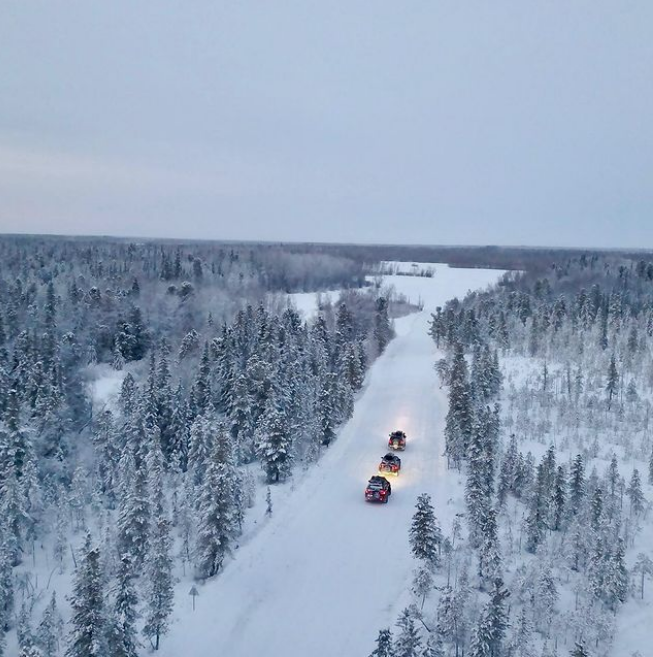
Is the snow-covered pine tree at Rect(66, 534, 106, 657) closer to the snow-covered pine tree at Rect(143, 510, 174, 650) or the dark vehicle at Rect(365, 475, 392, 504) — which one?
the snow-covered pine tree at Rect(143, 510, 174, 650)

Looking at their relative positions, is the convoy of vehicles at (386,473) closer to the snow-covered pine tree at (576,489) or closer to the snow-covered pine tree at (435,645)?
the snow-covered pine tree at (576,489)

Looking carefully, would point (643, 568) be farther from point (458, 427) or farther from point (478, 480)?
point (458, 427)

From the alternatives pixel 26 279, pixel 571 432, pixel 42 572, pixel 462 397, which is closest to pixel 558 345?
pixel 571 432

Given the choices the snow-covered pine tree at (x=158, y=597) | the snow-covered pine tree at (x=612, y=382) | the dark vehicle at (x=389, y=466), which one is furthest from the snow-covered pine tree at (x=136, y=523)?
the snow-covered pine tree at (x=612, y=382)

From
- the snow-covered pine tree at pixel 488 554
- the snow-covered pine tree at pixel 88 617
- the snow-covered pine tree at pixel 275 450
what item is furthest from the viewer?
the snow-covered pine tree at pixel 275 450

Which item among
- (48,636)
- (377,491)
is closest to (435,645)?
(377,491)

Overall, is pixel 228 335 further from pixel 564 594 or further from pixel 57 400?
pixel 564 594

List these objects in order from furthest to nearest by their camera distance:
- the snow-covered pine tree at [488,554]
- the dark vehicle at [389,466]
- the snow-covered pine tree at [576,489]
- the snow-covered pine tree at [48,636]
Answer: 1. the dark vehicle at [389,466]
2. the snow-covered pine tree at [576,489]
3. the snow-covered pine tree at [488,554]
4. the snow-covered pine tree at [48,636]
